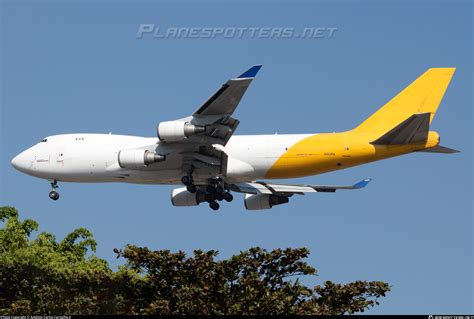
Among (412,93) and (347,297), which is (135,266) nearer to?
(347,297)

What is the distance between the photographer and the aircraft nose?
58.3 meters

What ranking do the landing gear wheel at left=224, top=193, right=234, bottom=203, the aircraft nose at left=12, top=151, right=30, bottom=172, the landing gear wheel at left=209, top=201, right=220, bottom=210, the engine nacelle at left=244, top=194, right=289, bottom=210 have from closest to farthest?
the landing gear wheel at left=224, top=193, right=234, bottom=203
the landing gear wheel at left=209, top=201, right=220, bottom=210
the aircraft nose at left=12, top=151, right=30, bottom=172
the engine nacelle at left=244, top=194, right=289, bottom=210

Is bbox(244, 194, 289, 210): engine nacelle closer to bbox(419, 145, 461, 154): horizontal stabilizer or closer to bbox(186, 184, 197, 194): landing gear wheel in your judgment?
bbox(186, 184, 197, 194): landing gear wheel

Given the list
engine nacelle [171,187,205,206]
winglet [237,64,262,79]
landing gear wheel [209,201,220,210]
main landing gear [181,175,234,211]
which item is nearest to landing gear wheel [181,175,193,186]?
main landing gear [181,175,234,211]

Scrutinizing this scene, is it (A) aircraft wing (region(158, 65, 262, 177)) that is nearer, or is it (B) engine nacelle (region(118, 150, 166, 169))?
(A) aircraft wing (region(158, 65, 262, 177))

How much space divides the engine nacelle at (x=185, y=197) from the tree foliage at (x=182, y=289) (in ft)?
28.6

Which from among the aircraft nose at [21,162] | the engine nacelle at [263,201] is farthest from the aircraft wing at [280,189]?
the aircraft nose at [21,162]

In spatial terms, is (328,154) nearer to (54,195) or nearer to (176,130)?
(176,130)

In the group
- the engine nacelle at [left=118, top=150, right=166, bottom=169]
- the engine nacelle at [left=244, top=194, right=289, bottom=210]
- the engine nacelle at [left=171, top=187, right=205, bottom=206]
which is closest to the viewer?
the engine nacelle at [left=118, top=150, right=166, bottom=169]

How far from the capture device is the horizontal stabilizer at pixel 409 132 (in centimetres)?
4919

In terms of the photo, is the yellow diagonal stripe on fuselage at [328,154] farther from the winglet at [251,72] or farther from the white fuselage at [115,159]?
the winglet at [251,72]

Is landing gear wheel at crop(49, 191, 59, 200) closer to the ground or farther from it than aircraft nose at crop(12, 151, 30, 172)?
closer to the ground

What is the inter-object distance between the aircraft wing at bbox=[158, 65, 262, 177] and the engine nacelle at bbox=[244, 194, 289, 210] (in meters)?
6.17

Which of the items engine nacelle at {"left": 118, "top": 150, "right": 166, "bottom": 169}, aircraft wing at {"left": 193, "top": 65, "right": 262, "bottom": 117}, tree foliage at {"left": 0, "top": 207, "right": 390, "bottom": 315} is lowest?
tree foliage at {"left": 0, "top": 207, "right": 390, "bottom": 315}
